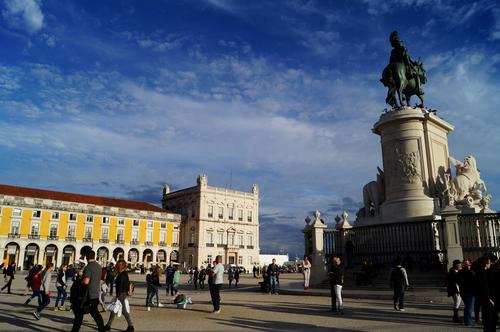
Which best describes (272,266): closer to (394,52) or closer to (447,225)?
(447,225)

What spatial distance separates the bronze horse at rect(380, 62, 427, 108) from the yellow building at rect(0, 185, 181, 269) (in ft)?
128

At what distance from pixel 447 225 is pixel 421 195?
2.95 m

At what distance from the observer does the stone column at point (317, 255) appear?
56.5 ft

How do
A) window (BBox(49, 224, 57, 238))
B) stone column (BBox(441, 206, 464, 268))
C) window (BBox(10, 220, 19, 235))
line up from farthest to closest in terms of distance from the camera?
window (BBox(49, 224, 57, 238)) → window (BBox(10, 220, 19, 235)) → stone column (BBox(441, 206, 464, 268))

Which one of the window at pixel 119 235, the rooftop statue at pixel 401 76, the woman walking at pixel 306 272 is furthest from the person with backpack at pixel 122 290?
the window at pixel 119 235

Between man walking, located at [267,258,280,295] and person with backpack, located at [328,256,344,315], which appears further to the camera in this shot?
man walking, located at [267,258,280,295]

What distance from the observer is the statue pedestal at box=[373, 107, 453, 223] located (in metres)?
16.1

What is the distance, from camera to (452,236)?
13.2m

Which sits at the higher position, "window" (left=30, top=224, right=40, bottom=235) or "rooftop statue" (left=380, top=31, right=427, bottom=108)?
"rooftop statue" (left=380, top=31, right=427, bottom=108)

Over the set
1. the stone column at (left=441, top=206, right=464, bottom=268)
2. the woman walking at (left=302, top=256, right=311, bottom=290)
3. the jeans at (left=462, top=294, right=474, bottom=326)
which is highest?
the stone column at (left=441, top=206, right=464, bottom=268)

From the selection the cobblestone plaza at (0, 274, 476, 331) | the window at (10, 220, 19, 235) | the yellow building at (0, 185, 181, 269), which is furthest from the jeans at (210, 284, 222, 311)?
the window at (10, 220, 19, 235)

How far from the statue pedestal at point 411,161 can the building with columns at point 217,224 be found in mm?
54807

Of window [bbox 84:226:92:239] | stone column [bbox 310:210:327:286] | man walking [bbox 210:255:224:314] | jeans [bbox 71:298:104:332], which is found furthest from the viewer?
window [bbox 84:226:92:239]

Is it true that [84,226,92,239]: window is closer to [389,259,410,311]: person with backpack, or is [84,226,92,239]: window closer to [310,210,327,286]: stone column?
[310,210,327,286]: stone column
